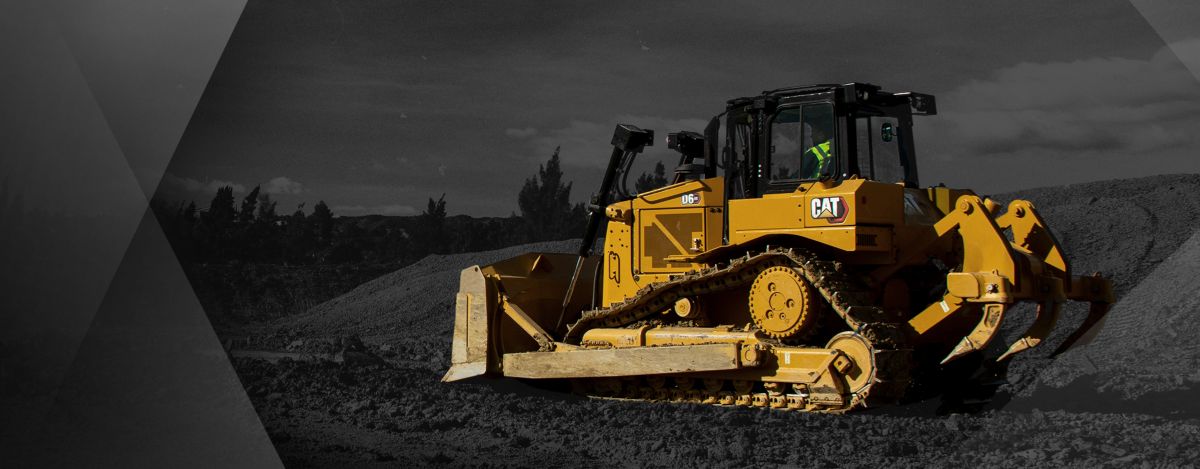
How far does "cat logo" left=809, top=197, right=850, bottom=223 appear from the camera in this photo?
8609 mm

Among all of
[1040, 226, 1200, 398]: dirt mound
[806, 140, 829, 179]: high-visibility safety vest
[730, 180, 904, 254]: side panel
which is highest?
[806, 140, 829, 179]: high-visibility safety vest

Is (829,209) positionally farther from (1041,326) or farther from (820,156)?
(1041,326)

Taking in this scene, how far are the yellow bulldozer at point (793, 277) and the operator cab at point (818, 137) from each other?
16mm

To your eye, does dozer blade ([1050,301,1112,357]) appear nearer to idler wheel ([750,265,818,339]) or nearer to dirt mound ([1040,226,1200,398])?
dirt mound ([1040,226,1200,398])

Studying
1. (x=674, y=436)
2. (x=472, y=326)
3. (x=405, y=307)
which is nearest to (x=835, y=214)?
(x=674, y=436)

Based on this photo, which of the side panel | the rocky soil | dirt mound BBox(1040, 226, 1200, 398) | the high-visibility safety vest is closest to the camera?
the rocky soil

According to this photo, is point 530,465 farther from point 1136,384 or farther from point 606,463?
point 1136,384

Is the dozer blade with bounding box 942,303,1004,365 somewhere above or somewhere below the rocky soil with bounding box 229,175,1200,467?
above

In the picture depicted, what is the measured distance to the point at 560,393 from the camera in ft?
35.5

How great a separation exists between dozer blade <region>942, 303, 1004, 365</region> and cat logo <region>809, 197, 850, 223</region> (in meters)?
1.27

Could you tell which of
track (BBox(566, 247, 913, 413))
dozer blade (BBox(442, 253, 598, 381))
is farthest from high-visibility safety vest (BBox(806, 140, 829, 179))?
dozer blade (BBox(442, 253, 598, 381))

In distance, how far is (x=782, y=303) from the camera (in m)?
8.76

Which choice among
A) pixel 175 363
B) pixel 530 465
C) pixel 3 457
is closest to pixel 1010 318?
pixel 530 465

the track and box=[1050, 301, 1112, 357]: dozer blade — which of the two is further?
box=[1050, 301, 1112, 357]: dozer blade
